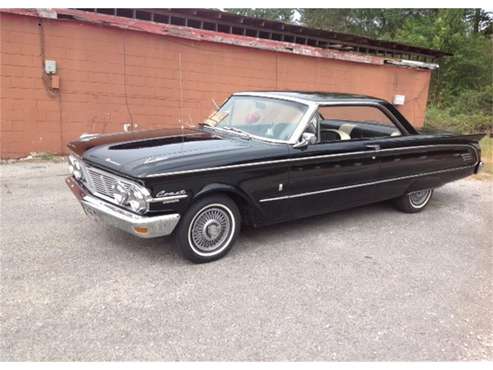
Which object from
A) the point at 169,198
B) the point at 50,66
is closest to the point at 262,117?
the point at 169,198

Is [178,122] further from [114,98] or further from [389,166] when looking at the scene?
[389,166]

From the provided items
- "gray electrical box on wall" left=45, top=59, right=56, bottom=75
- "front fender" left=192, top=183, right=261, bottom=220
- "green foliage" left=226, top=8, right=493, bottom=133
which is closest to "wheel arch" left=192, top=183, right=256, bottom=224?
"front fender" left=192, top=183, right=261, bottom=220

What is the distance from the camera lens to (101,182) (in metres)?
3.67

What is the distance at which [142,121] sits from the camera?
866 centimetres

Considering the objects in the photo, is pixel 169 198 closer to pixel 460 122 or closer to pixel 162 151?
pixel 162 151

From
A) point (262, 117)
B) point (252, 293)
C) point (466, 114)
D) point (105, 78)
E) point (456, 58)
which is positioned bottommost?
point (252, 293)

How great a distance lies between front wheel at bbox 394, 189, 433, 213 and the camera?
5.45 metres

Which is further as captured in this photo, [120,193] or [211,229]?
[211,229]

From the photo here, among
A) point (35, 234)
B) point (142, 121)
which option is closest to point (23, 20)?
point (142, 121)

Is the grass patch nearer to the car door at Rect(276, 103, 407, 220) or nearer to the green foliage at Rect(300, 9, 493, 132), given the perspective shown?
the green foliage at Rect(300, 9, 493, 132)

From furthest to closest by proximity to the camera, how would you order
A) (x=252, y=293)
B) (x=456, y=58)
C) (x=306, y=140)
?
(x=456, y=58) → (x=306, y=140) → (x=252, y=293)

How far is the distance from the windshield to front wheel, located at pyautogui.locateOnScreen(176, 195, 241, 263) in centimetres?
91

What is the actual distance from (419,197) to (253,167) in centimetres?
289

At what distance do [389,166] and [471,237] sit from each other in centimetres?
119
